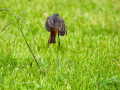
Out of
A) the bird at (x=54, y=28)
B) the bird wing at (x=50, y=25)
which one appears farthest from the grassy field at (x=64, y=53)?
the bird wing at (x=50, y=25)

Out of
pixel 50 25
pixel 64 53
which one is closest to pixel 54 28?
pixel 50 25

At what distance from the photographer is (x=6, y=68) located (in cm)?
315

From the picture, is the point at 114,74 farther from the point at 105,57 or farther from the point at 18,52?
the point at 18,52

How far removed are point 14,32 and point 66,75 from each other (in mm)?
2126

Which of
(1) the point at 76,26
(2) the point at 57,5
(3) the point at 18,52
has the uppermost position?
(2) the point at 57,5

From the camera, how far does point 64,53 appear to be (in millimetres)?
3789

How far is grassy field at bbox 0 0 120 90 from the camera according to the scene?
2875 millimetres

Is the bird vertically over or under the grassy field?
over

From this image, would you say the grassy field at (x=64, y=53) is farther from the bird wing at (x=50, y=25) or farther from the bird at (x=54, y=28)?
the bird wing at (x=50, y=25)

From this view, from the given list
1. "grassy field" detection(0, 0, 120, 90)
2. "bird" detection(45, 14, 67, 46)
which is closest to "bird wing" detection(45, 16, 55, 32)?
"bird" detection(45, 14, 67, 46)

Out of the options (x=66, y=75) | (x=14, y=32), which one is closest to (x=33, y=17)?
(x=14, y=32)

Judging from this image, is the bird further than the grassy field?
Yes

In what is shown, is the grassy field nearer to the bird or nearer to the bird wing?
the bird

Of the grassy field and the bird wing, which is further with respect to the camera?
the bird wing
